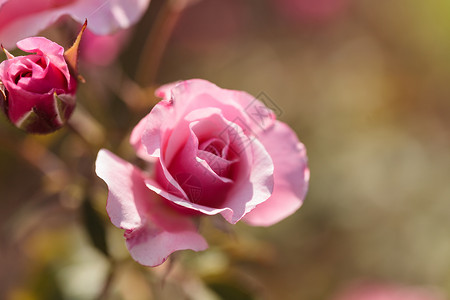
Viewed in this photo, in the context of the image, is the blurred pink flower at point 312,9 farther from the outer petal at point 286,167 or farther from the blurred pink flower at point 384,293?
the outer petal at point 286,167

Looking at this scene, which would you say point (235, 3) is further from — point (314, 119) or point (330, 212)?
point (330, 212)

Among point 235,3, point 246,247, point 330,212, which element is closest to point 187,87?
point 246,247

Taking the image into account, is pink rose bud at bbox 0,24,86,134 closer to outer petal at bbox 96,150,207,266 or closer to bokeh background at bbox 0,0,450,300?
outer petal at bbox 96,150,207,266

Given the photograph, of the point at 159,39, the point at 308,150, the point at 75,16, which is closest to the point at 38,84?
the point at 75,16

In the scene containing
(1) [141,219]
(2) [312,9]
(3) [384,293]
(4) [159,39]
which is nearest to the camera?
(1) [141,219]

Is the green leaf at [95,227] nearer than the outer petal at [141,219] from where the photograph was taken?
No

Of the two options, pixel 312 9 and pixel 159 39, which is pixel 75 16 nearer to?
pixel 159 39

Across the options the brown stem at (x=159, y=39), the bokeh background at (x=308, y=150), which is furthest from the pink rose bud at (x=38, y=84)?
the brown stem at (x=159, y=39)
